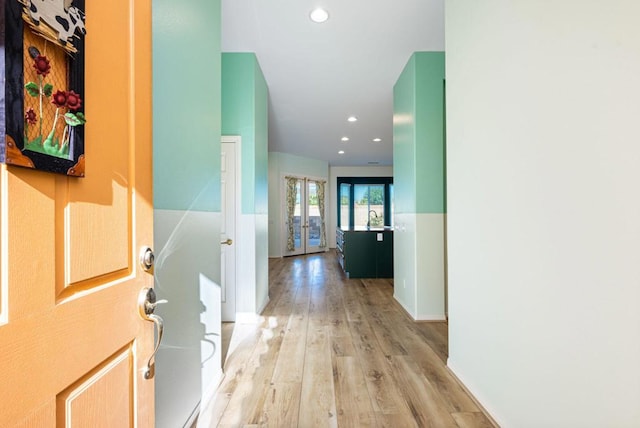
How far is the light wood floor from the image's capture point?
5.56ft

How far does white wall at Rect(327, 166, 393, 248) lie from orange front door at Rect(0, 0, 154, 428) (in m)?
9.23

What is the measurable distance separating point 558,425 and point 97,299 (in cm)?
171

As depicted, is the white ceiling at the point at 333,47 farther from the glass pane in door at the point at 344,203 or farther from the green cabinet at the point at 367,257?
the glass pane in door at the point at 344,203

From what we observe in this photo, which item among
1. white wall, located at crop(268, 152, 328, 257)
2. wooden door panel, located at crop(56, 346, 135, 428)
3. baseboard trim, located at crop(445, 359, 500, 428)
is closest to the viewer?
wooden door panel, located at crop(56, 346, 135, 428)

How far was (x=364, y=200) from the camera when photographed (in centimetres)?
1029

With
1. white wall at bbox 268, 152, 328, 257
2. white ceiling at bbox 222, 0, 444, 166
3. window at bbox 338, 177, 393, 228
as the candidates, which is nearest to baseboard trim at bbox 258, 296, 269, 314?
white ceiling at bbox 222, 0, 444, 166

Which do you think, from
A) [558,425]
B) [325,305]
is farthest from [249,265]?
[558,425]

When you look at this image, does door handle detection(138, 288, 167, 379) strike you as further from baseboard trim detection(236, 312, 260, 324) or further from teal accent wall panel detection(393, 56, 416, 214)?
teal accent wall panel detection(393, 56, 416, 214)

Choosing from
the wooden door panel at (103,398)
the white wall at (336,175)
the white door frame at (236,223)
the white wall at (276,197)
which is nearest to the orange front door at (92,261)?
the wooden door panel at (103,398)

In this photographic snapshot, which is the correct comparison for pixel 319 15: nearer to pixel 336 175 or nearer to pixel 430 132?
pixel 430 132

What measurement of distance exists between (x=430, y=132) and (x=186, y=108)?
2.52 m

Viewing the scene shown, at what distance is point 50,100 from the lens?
549 millimetres

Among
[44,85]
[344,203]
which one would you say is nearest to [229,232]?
[44,85]

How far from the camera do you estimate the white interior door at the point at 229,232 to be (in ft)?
10.6
